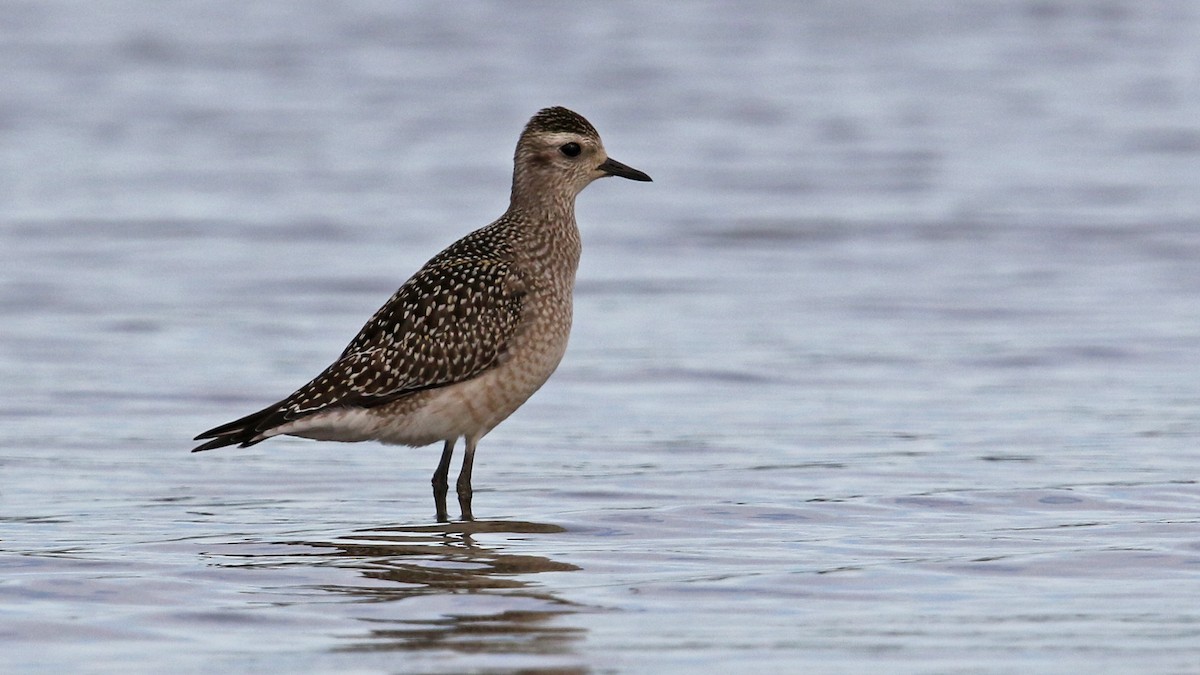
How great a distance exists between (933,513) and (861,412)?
2501mm

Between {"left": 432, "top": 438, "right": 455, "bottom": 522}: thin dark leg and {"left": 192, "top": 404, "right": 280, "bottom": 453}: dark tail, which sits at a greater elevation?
{"left": 192, "top": 404, "right": 280, "bottom": 453}: dark tail

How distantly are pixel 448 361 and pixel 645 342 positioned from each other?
441 centimetres

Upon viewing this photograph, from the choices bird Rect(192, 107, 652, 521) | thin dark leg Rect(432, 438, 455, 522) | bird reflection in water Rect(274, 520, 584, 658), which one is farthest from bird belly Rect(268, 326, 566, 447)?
bird reflection in water Rect(274, 520, 584, 658)

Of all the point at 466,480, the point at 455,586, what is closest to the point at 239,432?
the point at 466,480

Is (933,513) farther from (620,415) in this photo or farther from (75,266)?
(75,266)

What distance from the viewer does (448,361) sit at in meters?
9.05

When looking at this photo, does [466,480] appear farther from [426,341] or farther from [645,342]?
[645,342]

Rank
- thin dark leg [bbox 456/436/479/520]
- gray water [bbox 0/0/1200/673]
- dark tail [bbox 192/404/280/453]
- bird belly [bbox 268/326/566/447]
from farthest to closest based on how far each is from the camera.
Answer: thin dark leg [bbox 456/436/479/520] → bird belly [bbox 268/326/566/447] → dark tail [bbox 192/404/280/453] → gray water [bbox 0/0/1200/673]

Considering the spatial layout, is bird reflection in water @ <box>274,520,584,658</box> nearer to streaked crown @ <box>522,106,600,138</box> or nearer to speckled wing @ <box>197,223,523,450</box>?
speckled wing @ <box>197,223,523,450</box>

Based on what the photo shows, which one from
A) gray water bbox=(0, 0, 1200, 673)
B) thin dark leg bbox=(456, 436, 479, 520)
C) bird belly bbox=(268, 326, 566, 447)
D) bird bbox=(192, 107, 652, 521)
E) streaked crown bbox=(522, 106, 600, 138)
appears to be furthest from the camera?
streaked crown bbox=(522, 106, 600, 138)

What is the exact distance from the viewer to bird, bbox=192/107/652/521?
886cm

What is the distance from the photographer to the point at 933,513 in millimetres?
8750

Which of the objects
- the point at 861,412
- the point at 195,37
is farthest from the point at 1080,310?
the point at 195,37

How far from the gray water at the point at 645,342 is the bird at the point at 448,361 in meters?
0.41
